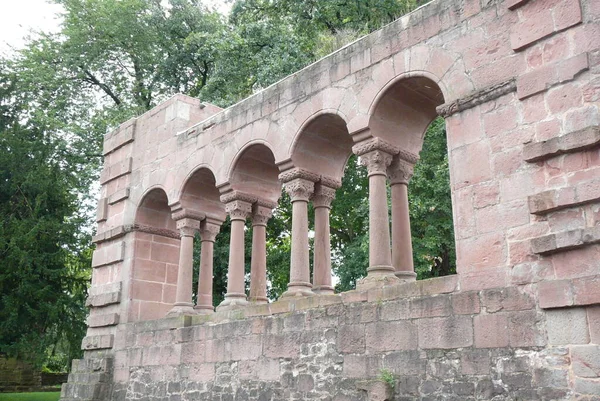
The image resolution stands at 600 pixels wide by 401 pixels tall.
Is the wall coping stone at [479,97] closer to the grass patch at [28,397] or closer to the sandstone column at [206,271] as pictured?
the sandstone column at [206,271]

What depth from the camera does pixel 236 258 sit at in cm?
1049

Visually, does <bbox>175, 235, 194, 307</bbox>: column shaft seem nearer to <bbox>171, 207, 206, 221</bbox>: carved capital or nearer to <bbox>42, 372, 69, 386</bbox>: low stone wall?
<bbox>171, 207, 206, 221</bbox>: carved capital

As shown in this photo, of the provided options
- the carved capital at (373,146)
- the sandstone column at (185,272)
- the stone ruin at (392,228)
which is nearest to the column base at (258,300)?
the stone ruin at (392,228)

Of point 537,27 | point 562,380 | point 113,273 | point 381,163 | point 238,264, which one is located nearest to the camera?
point 562,380

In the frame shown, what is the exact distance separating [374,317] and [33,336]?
36.3 feet

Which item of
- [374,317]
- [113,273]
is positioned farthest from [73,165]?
[374,317]

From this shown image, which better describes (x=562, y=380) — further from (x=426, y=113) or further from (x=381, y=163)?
(x=426, y=113)

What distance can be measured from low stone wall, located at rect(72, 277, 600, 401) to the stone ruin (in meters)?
0.02

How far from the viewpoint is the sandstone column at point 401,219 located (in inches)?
344

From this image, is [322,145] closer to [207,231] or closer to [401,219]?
[401,219]

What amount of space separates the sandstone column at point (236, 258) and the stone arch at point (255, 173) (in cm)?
29

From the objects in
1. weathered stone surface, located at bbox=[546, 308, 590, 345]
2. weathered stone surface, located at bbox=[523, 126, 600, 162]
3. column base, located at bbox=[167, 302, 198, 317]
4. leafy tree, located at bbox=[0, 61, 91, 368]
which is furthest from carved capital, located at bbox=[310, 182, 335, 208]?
leafy tree, located at bbox=[0, 61, 91, 368]

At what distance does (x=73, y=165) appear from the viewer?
20344mm

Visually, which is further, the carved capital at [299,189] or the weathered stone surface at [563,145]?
the carved capital at [299,189]
